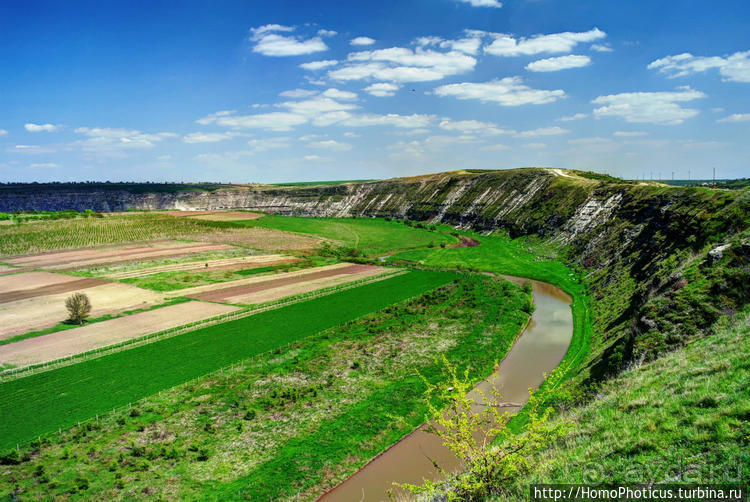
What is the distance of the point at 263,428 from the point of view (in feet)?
86.2

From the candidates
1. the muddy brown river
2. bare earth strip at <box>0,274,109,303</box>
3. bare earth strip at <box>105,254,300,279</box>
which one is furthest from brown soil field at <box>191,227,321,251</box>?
the muddy brown river

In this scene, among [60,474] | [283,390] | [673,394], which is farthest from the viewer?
[283,390]

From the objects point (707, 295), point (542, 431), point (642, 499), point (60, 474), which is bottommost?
point (60, 474)

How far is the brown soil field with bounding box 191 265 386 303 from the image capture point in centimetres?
5712

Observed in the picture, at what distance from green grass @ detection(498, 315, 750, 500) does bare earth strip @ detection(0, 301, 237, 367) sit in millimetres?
39995

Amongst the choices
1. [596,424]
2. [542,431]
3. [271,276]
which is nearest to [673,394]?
[596,424]

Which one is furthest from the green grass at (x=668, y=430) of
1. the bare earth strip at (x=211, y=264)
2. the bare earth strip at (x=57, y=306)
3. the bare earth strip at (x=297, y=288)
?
the bare earth strip at (x=211, y=264)

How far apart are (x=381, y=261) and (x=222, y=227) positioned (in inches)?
2807

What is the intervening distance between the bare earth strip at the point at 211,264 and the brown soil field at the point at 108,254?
11733mm

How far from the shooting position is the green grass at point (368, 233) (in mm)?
107562

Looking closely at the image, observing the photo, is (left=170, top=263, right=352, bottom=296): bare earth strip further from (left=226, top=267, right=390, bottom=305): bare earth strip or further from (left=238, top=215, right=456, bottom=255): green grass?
(left=238, top=215, right=456, bottom=255): green grass

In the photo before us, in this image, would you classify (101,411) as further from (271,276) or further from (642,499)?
(271,276)

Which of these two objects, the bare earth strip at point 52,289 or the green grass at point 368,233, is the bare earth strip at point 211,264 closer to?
the bare earth strip at point 52,289

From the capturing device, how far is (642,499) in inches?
434
